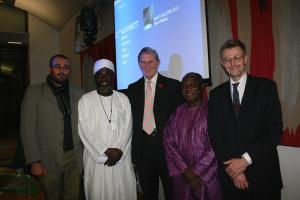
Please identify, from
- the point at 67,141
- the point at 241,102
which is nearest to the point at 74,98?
the point at 67,141

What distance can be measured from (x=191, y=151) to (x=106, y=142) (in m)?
0.76

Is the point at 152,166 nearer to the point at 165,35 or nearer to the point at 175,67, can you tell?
the point at 175,67

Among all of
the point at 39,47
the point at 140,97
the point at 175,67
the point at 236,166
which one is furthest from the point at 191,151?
the point at 39,47

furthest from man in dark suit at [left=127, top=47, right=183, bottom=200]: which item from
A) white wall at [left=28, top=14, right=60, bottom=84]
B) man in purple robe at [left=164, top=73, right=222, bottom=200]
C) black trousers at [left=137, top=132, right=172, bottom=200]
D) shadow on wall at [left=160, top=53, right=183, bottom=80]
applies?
white wall at [left=28, top=14, right=60, bottom=84]

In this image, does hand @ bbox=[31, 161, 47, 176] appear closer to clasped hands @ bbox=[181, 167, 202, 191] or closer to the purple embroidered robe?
the purple embroidered robe

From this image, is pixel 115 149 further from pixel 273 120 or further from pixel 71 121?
pixel 273 120

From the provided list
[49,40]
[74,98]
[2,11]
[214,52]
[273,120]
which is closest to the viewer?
[273,120]

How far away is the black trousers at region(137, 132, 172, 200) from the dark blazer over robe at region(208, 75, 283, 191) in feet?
2.24

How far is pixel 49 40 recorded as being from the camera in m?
8.23

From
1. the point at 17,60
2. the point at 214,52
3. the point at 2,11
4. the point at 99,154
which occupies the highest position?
the point at 2,11

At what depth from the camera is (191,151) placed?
2.04 metres

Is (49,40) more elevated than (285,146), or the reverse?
(49,40)

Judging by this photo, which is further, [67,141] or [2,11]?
[2,11]

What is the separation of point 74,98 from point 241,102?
1669mm
